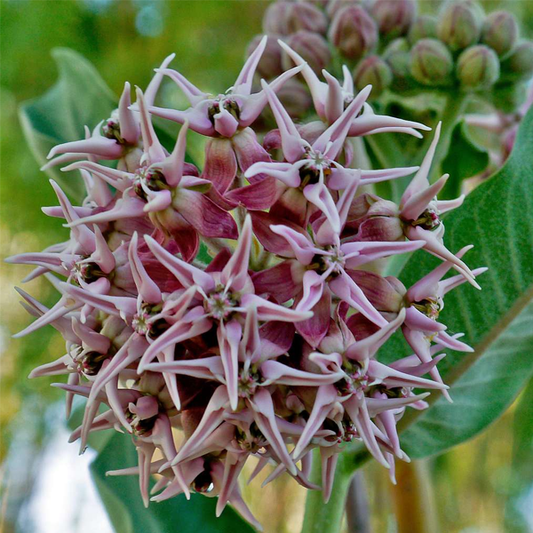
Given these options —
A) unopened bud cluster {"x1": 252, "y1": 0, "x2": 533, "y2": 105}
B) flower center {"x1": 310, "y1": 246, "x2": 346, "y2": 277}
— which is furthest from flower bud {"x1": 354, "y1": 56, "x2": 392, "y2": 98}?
flower center {"x1": 310, "y1": 246, "x2": 346, "y2": 277}

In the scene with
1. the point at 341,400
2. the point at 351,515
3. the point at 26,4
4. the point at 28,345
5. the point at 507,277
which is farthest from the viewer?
the point at 26,4

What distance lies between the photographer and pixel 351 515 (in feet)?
2.24

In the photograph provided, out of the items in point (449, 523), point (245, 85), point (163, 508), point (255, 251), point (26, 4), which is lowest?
point (449, 523)

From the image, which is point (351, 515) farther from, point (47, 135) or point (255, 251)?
point (47, 135)

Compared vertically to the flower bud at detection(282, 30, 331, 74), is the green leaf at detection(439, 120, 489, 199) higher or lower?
lower

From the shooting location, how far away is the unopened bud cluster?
0.75m

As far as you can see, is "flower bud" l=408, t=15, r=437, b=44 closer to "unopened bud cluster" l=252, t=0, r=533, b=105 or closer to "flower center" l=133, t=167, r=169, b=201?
"unopened bud cluster" l=252, t=0, r=533, b=105

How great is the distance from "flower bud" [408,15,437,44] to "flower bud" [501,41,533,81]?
88mm

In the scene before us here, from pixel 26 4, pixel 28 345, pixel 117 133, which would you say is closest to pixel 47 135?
pixel 117 133

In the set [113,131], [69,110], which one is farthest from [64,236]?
[113,131]

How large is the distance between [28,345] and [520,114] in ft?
3.63

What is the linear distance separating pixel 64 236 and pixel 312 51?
77 cm

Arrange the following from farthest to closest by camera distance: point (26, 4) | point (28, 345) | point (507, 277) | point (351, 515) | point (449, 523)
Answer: point (26, 4) → point (28, 345) → point (449, 523) → point (351, 515) → point (507, 277)

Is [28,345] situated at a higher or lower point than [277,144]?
lower
